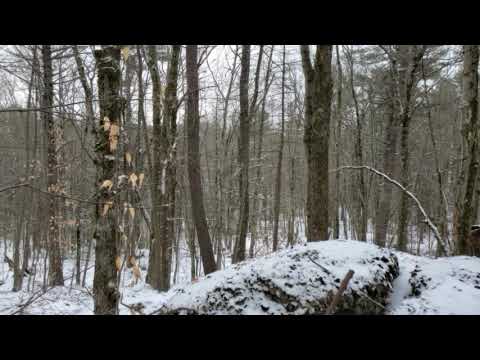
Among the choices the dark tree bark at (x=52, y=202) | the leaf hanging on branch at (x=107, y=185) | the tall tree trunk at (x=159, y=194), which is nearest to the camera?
the leaf hanging on branch at (x=107, y=185)

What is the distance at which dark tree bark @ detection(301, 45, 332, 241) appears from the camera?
185 inches

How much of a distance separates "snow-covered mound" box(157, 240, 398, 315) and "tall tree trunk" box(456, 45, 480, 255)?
1.57 meters

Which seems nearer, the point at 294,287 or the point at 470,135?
the point at 294,287

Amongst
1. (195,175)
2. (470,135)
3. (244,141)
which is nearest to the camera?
(470,135)

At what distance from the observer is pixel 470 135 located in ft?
12.0

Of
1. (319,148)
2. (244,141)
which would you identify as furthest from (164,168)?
(319,148)

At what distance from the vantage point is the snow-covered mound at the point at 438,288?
1.93 meters

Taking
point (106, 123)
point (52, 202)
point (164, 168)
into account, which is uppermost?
point (106, 123)

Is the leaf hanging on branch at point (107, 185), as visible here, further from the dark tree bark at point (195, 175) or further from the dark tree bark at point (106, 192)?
the dark tree bark at point (195, 175)

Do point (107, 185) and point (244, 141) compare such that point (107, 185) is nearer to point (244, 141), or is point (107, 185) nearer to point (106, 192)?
point (106, 192)

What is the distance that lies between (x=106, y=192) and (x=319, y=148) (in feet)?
10.5

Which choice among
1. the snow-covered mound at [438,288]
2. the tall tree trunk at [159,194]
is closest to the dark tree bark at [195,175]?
the tall tree trunk at [159,194]

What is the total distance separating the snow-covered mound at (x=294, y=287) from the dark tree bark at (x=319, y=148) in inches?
79.2

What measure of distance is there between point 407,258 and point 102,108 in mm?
3594
